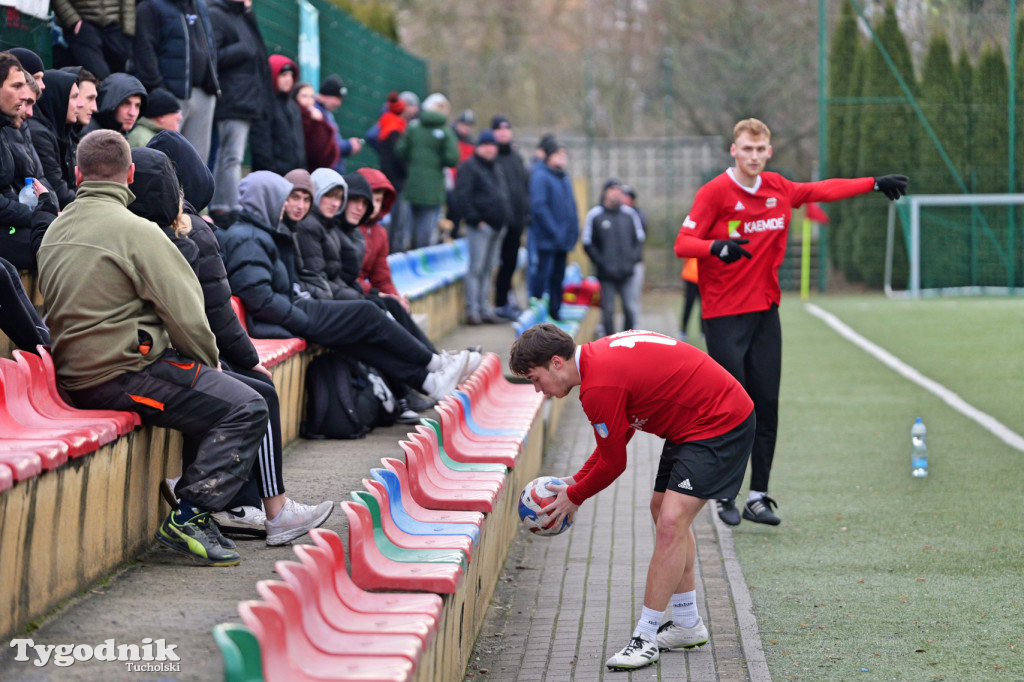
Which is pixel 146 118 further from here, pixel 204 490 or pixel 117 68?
pixel 204 490

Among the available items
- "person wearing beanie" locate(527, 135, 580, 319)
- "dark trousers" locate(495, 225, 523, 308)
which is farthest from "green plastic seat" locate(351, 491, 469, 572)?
"person wearing beanie" locate(527, 135, 580, 319)

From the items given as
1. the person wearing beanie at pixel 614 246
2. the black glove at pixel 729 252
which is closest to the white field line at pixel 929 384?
the person wearing beanie at pixel 614 246

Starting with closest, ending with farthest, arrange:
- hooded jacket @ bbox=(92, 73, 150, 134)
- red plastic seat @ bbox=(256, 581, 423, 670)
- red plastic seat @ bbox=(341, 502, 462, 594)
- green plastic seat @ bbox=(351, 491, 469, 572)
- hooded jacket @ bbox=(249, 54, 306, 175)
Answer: red plastic seat @ bbox=(256, 581, 423, 670), red plastic seat @ bbox=(341, 502, 462, 594), green plastic seat @ bbox=(351, 491, 469, 572), hooded jacket @ bbox=(92, 73, 150, 134), hooded jacket @ bbox=(249, 54, 306, 175)

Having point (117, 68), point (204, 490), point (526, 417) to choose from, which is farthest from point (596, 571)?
point (117, 68)

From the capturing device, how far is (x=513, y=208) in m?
13.9

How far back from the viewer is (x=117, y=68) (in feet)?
25.0

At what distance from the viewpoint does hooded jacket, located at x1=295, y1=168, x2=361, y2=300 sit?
300 inches

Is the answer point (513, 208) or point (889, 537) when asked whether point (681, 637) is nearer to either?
point (889, 537)

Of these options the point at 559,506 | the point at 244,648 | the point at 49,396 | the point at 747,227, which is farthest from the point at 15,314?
the point at 747,227

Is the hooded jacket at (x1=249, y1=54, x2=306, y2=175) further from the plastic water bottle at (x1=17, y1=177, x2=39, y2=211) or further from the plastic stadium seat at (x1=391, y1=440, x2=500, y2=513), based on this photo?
the plastic stadium seat at (x1=391, y1=440, x2=500, y2=513)

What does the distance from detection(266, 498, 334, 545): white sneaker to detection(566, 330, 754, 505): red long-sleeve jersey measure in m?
1.02

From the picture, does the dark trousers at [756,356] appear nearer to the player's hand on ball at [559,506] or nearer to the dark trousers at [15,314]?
the player's hand on ball at [559,506]

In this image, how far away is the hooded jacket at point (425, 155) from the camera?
13.3 meters

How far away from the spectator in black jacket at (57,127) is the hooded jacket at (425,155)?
7.07 m
